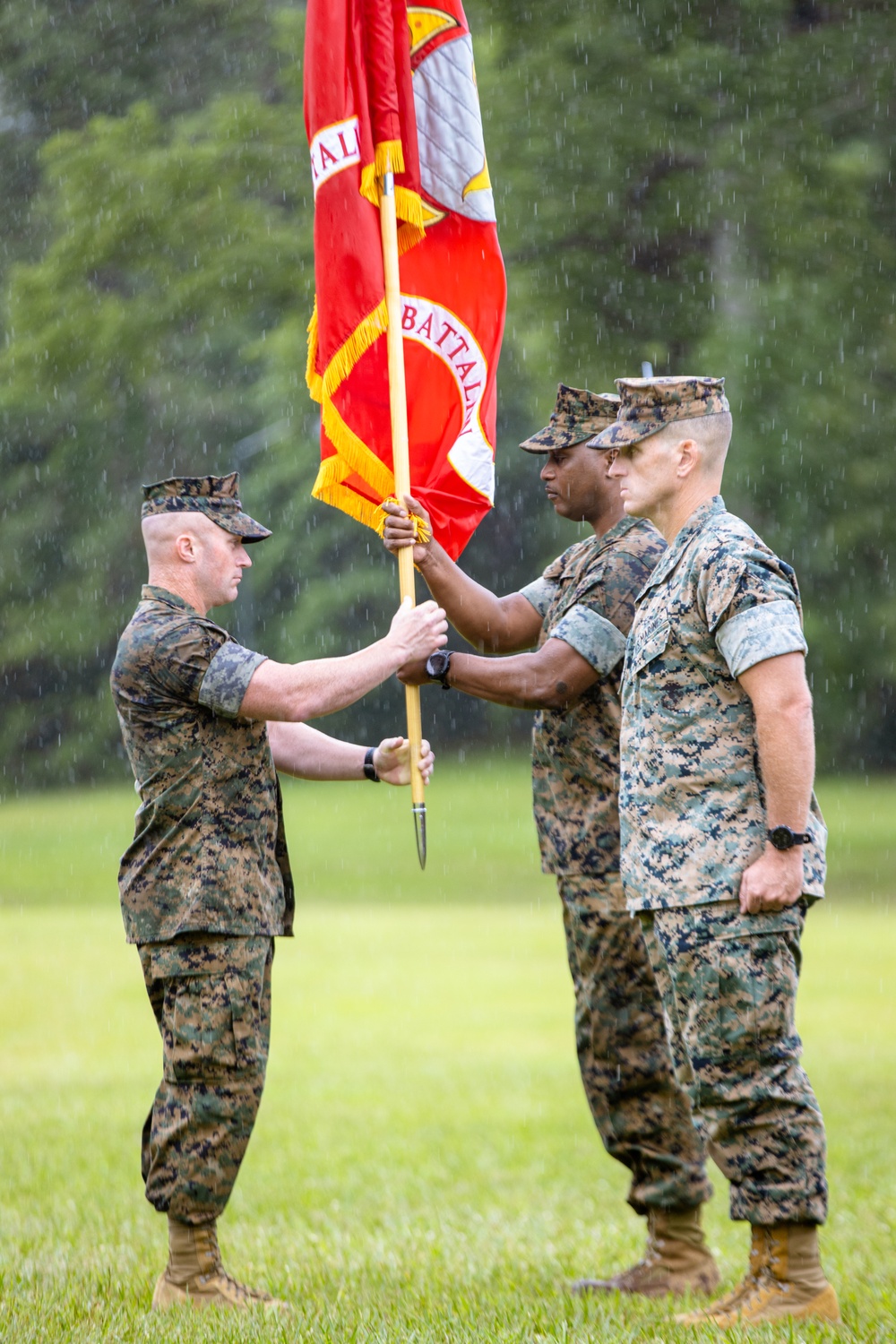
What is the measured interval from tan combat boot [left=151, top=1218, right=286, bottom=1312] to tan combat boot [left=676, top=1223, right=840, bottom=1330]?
124cm

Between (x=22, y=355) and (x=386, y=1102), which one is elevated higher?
(x=22, y=355)

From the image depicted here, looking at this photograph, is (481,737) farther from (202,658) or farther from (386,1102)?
(202,658)

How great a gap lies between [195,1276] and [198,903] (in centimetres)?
100

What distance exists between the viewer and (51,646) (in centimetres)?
2903

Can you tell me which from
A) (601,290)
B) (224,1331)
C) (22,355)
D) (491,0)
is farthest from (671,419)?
(22,355)

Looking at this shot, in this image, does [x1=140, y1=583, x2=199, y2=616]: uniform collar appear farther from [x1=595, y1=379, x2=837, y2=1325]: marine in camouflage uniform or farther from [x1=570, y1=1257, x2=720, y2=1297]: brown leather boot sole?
[x1=570, y1=1257, x2=720, y2=1297]: brown leather boot sole

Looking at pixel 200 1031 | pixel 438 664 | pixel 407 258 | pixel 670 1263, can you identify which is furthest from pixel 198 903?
pixel 407 258

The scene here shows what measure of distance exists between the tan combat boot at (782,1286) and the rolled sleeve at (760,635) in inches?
50.9

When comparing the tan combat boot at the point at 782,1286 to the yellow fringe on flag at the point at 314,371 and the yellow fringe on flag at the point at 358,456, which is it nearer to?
the yellow fringe on flag at the point at 358,456

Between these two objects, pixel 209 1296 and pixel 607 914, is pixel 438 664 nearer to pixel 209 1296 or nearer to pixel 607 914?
pixel 607 914

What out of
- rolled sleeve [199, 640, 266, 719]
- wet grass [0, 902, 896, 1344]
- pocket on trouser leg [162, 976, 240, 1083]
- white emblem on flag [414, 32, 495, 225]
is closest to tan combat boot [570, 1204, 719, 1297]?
wet grass [0, 902, 896, 1344]

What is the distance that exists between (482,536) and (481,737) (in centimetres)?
384

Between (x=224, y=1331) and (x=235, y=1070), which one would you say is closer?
(x=224, y=1331)

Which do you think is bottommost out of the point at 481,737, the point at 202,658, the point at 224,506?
the point at 481,737
